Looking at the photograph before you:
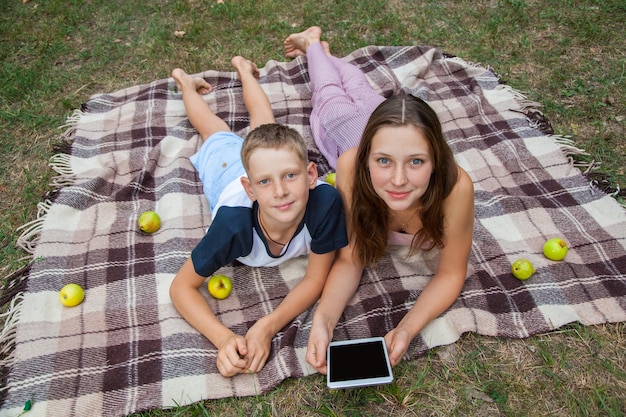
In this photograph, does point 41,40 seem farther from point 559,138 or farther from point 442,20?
point 559,138

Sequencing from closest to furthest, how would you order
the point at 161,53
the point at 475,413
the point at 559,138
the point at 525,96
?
the point at 475,413 → the point at 559,138 → the point at 525,96 → the point at 161,53

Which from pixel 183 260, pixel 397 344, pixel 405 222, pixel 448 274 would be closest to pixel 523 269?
pixel 448 274

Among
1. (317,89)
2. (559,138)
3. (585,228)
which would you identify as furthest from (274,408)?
(559,138)

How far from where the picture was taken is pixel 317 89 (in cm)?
461

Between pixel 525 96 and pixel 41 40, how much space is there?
5.29 m

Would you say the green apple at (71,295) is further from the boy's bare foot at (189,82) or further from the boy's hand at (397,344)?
the boy's bare foot at (189,82)

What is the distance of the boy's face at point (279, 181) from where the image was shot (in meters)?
2.63

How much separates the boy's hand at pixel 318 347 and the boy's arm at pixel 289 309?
0.91ft

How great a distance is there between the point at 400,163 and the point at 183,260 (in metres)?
1.76

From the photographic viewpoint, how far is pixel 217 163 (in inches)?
150

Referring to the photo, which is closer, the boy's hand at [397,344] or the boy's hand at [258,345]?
the boy's hand at [397,344]

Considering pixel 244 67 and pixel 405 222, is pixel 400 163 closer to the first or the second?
pixel 405 222

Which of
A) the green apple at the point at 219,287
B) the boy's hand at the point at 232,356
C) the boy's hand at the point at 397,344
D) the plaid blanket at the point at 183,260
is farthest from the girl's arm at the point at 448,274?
the green apple at the point at 219,287

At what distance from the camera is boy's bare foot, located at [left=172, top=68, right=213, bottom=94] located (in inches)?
189
